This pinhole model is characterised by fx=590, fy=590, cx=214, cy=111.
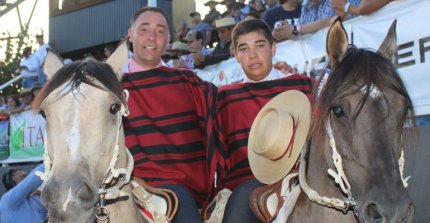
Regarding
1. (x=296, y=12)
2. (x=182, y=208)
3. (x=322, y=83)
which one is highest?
(x=296, y=12)

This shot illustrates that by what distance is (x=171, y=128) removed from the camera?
189 inches

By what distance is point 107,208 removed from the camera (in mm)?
3686

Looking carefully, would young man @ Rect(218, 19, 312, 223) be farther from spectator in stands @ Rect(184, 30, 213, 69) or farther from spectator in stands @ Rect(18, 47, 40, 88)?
spectator in stands @ Rect(18, 47, 40, 88)

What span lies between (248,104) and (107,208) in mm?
1686

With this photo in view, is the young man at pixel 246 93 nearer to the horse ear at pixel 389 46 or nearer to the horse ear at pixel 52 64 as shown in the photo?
the horse ear at pixel 389 46

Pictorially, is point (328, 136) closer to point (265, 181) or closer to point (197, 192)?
point (265, 181)

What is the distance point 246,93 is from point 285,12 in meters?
4.29

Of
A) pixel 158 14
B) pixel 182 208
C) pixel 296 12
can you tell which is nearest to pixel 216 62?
pixel 296 12

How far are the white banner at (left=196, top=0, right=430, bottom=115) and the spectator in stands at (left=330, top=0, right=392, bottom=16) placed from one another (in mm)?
65

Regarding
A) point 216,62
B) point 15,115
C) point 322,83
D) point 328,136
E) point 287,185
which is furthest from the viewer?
point 15,115

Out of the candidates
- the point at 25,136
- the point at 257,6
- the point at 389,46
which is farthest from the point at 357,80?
the point at 25,136

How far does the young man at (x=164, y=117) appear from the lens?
4680mm

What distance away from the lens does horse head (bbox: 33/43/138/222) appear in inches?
126

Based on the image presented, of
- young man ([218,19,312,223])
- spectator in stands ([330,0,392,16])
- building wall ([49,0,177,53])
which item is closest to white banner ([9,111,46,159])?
building wall ([49,0,177,53])
